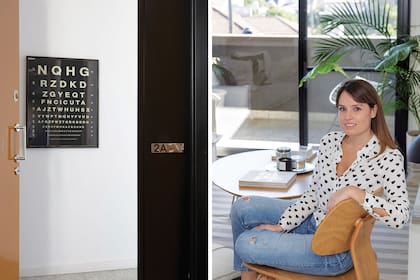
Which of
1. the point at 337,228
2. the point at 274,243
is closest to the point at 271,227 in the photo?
the point at 274,243

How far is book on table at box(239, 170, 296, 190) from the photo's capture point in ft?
9.45

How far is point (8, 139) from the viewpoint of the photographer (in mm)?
3045

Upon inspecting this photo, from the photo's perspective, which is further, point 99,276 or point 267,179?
point 99,276

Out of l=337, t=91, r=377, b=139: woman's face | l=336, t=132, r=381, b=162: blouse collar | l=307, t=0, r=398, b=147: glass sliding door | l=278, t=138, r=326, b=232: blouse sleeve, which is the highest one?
l=307, t=0, r=398, b=147: glass sliding door

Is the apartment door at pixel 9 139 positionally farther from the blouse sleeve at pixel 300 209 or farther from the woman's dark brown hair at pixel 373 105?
the woman's dark brown hair at pixel 373 105

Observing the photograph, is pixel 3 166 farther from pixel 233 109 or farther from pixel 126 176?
pixel 233 109

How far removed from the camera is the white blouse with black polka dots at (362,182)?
223 cm

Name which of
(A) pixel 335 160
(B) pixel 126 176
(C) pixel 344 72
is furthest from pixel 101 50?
(A) pixel 335 160

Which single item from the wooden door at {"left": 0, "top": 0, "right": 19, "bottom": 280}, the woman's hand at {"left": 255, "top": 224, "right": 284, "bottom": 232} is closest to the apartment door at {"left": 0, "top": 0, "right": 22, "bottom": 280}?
the wooden door at {"left": 0, "top": 0, "right": 19, "bottom": 280}

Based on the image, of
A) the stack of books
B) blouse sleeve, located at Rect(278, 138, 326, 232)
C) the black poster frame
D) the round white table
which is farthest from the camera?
the black poster frame

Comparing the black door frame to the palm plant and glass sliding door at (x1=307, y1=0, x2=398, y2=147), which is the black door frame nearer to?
glass sliding door at (x1=307, y1=0, x2=398, y2=147)

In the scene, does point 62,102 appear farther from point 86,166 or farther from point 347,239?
point 347,239

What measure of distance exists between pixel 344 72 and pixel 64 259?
2.00 m

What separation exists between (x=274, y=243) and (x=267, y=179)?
0.56 m
